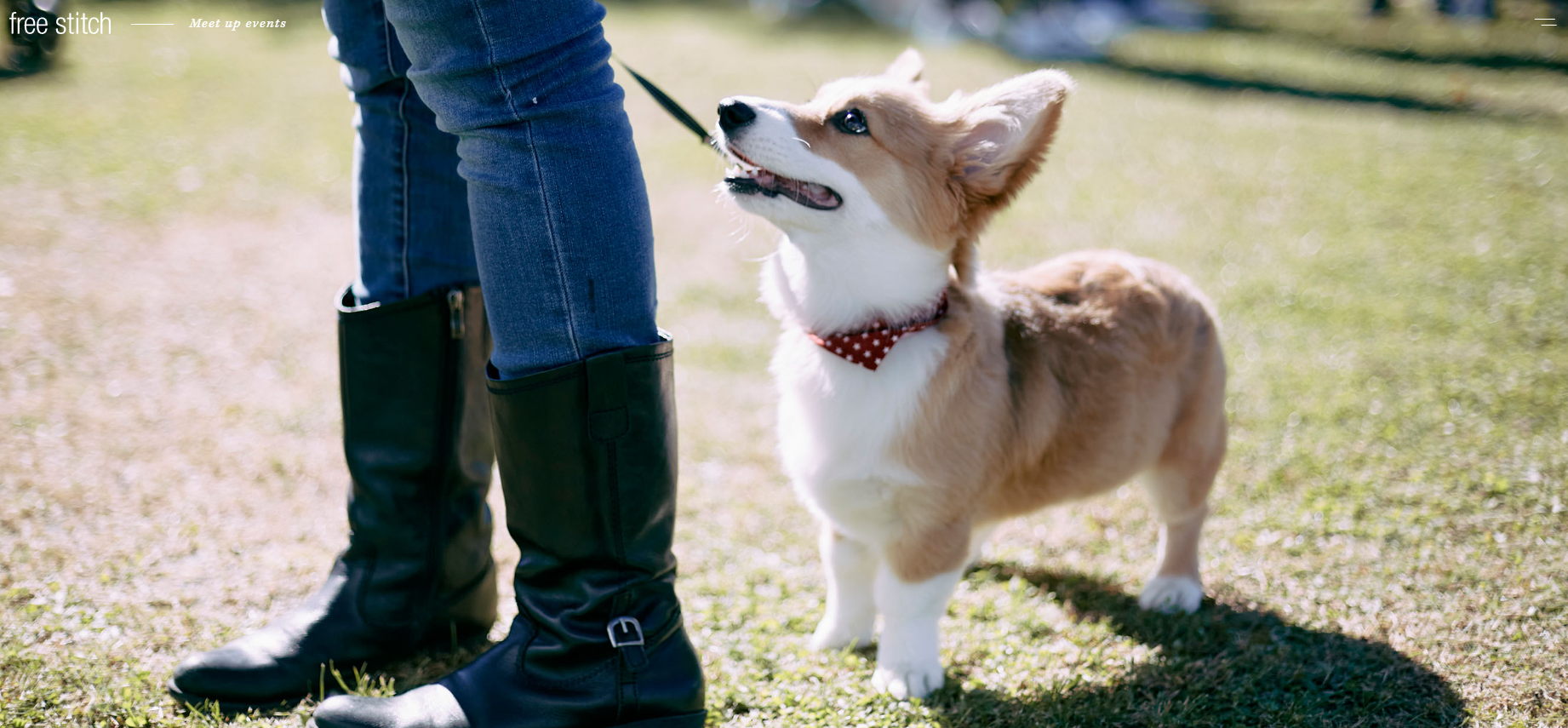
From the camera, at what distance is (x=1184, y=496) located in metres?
2.29

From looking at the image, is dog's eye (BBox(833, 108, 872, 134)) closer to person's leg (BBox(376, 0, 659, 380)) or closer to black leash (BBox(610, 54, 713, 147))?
black leash (BBox(610, 54, 713, 147))

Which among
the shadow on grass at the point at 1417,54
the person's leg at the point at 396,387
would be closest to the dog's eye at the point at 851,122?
the person's leg at the point at 396,387

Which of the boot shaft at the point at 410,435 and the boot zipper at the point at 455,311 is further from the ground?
the boot zipper at the point at 455,311

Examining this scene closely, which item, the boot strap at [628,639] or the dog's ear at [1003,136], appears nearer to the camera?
the boot strap at [628,639]

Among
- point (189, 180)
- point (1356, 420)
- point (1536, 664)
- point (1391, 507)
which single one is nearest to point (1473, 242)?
point (1356, 420)

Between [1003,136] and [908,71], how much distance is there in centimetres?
43

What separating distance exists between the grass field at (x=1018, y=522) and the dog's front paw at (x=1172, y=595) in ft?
0.16

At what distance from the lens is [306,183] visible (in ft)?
17.4

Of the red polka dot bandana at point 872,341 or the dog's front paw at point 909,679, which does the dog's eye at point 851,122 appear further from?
the dog's front paw at point 909,679

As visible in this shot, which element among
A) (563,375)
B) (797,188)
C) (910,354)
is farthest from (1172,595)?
(563,375)

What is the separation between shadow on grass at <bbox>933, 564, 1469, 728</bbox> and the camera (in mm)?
1878

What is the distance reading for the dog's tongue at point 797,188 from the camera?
1920 millimetres

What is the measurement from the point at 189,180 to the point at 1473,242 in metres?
6.02

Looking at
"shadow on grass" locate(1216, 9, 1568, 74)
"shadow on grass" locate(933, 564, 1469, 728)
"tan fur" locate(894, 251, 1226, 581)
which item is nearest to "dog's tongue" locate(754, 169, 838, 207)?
"tan fur" locate(894, 251, 1226, 581)
